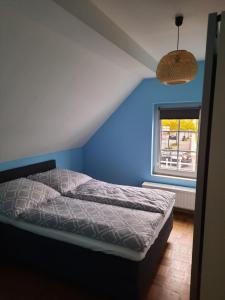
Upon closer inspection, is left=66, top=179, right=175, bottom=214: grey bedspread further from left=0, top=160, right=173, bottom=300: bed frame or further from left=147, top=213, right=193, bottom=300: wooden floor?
left=147, top=213, right=193, bottom=300: wooden floor

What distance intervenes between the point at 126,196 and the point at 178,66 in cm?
163

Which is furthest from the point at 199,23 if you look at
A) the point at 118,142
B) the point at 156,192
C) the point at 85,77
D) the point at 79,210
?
the point at 118,142

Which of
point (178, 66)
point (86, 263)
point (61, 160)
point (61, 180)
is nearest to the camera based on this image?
point (178, 66)

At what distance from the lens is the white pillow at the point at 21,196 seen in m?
2.21

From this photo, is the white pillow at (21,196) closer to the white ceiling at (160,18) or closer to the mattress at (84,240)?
the mattress at (84,240)

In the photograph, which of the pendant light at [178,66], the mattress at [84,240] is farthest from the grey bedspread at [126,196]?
the pendant light at [178,66]

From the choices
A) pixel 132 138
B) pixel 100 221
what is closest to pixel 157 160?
pixel 132 138

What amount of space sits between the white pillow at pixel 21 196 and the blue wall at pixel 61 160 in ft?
1.46

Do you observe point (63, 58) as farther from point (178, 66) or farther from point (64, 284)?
point (64, 284)

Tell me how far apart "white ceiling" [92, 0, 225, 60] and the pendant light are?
13 centimetres

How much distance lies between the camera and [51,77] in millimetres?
2152

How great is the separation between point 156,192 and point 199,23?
1.94 m

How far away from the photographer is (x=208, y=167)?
0.72 m

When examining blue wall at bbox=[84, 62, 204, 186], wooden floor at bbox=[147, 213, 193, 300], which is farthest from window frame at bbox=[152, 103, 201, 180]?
wooden floor at bbox=[147, 213, 193, 300]
